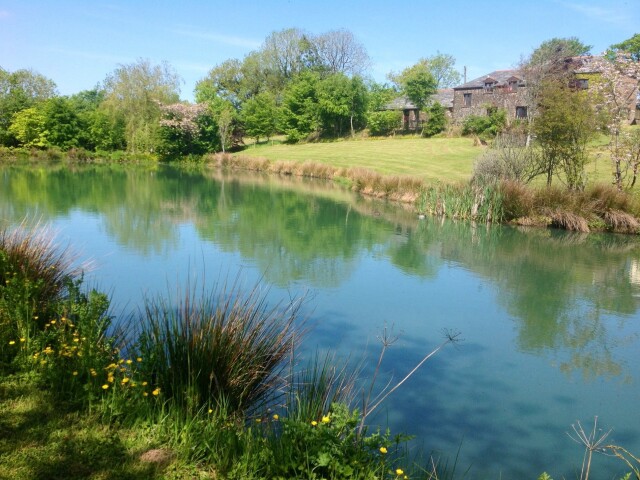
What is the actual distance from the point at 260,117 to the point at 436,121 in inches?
619

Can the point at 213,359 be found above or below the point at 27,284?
below

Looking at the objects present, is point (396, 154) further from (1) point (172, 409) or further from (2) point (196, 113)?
(1) point (172, 409)

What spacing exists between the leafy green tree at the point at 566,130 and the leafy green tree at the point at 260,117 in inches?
1294

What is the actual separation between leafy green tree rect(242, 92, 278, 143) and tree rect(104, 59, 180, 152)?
6754 mm

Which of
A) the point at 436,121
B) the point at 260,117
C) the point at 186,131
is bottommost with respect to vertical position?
the point at 436,121

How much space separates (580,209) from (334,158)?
71.5 ft

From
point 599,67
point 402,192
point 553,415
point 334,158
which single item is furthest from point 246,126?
point 553,415

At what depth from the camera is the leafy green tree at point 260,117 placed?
47812mm

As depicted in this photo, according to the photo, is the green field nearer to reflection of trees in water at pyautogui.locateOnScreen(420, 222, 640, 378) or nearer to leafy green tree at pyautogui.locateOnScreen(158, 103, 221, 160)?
leafy green tree at pyautogui.locateOnScreen(158, 103, 221, 160)

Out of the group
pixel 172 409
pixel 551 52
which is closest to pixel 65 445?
pixel 172 409

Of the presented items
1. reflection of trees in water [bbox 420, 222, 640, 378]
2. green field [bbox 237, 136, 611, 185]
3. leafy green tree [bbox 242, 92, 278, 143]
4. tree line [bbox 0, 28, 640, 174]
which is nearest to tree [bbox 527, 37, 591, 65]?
tree line [bbox 0, 28, 640, 174]

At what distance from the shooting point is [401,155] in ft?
114

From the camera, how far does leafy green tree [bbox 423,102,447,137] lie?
43094 mm

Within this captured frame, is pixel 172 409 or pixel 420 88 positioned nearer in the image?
pixel 172 409
